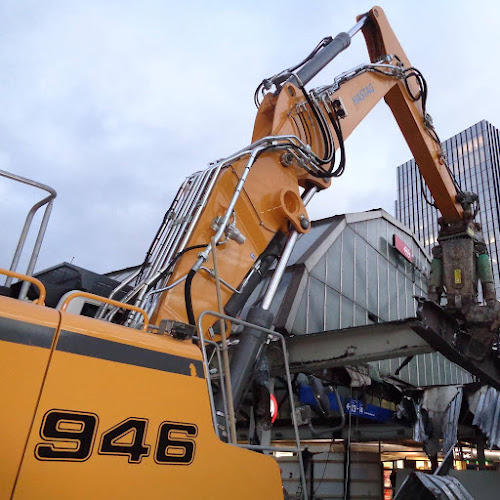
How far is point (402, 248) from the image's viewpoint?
17.5m

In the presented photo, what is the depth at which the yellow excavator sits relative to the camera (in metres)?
2.28

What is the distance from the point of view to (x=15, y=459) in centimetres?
212

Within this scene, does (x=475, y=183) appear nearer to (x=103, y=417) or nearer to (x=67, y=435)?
(x=103, y=417)

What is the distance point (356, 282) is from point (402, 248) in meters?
4.05

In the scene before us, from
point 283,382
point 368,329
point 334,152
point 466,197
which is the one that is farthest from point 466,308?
point 283,382

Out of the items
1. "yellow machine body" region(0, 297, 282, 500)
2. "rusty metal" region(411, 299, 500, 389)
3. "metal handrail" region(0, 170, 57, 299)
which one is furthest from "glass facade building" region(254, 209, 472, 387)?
"yellow machine body" region(0, 297, 282, 500)

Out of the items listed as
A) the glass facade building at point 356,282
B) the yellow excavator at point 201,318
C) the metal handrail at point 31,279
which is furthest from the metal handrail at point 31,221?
the glass facade building at point 356,282

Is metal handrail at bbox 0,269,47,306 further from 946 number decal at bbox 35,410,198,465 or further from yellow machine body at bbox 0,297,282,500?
946 number decal at bbox 35,410,198,465

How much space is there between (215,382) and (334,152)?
11.0ft

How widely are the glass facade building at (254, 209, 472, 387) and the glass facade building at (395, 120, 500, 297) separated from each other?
67.6m

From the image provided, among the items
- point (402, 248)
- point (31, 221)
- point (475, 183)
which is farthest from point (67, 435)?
point (475, 183)

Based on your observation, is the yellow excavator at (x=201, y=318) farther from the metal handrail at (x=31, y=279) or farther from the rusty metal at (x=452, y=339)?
the rusty metal at (x=452, y=339)

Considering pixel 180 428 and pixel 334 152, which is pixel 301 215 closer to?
pixel 334 152

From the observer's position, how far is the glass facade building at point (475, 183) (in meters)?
85.1
